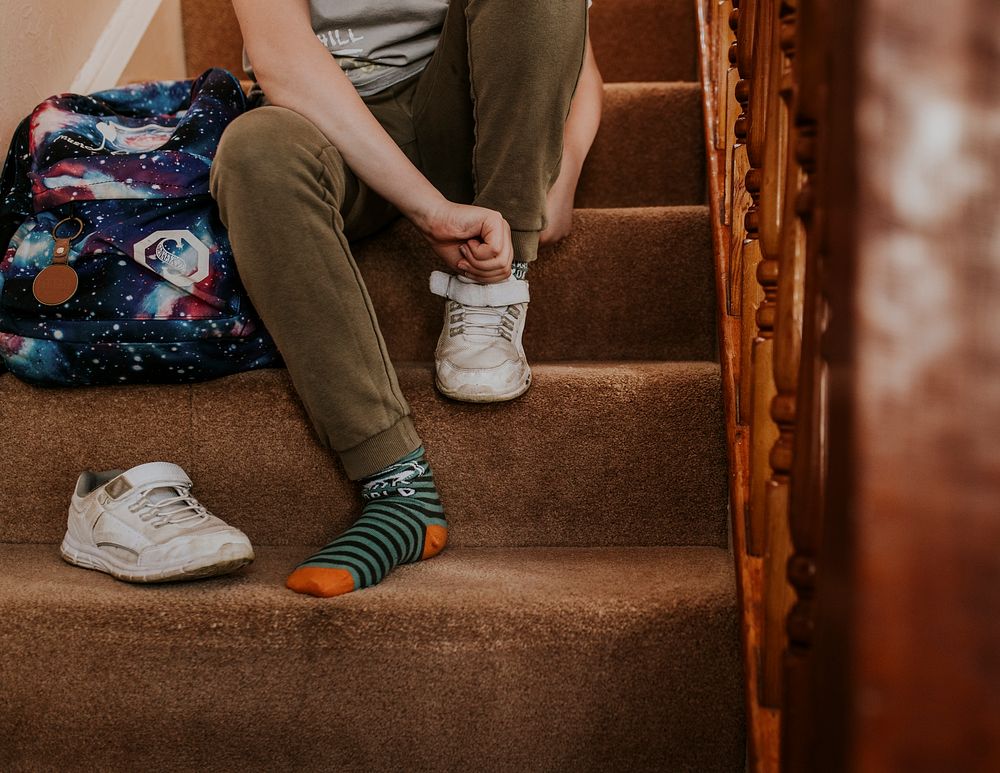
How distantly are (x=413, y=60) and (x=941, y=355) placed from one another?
3.45 ft

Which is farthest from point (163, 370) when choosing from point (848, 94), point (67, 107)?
point (848, 94)

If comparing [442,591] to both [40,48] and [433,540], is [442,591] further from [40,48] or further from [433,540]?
[40,48]

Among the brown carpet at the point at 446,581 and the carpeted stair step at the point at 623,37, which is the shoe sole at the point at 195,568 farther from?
the carpeted stair step at the point at 623,37

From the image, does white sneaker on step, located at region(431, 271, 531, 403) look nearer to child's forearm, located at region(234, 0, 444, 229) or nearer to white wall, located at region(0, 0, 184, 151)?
child's forearm, located at region(234, 0, 444, 229)

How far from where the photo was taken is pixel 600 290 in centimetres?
123

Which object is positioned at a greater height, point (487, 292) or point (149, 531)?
point (487, 292)

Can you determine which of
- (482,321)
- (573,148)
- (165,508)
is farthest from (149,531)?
(573,148)

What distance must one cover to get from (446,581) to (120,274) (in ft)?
1.69

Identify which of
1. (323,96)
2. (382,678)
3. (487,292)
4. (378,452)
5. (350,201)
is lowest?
(382,678)

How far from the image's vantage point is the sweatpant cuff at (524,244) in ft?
3.42

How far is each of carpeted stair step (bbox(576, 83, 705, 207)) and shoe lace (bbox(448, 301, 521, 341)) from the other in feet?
1.82

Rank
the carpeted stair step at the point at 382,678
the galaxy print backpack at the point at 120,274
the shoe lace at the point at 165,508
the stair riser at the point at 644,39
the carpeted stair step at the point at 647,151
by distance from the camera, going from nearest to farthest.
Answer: the carpeted stair step at the point at 382,678 < the shoe lace at the point at 165,508 < the galaxy print backpack at the point at 120,274 < the carpeted stair step at the point at 647,151 < the stair riser at the point at 644,39

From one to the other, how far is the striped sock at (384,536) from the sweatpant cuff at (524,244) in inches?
10.5

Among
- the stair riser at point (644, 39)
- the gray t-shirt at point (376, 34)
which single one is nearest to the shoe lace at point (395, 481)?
the gray t-shirt at point (376, 34)
